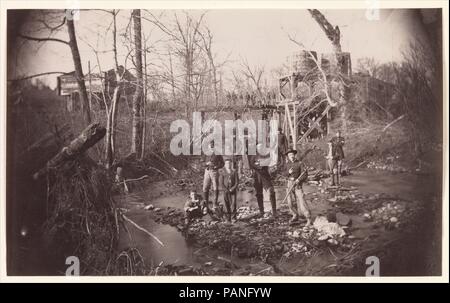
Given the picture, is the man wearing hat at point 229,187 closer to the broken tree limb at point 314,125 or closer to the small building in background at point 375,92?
the broken tree limb at point 314,125

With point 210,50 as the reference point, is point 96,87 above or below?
below

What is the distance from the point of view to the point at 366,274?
3.22 meters

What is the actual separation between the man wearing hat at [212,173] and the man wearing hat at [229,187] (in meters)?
0.05

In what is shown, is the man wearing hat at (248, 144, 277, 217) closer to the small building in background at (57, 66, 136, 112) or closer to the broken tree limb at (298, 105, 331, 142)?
the broken tree limb at (298, 105, 331, 142)

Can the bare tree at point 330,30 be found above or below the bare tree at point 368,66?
above

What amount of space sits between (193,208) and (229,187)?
318mm

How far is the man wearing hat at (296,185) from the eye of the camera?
10.6 feet

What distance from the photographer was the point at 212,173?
3248 millimetres

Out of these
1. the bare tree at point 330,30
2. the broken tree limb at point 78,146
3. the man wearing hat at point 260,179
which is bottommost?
the man wearing hat at point 260,179

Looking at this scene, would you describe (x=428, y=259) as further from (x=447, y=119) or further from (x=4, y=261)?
(x=4, y=261)

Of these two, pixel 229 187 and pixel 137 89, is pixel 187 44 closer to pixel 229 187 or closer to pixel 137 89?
pixel 137 89

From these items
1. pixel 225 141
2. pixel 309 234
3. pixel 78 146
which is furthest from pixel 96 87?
pixel 309 234

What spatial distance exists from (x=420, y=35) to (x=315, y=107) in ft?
3.18

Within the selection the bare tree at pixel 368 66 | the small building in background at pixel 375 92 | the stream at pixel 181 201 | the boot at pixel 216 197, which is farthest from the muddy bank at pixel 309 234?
the bare tree at pixel 368 66
